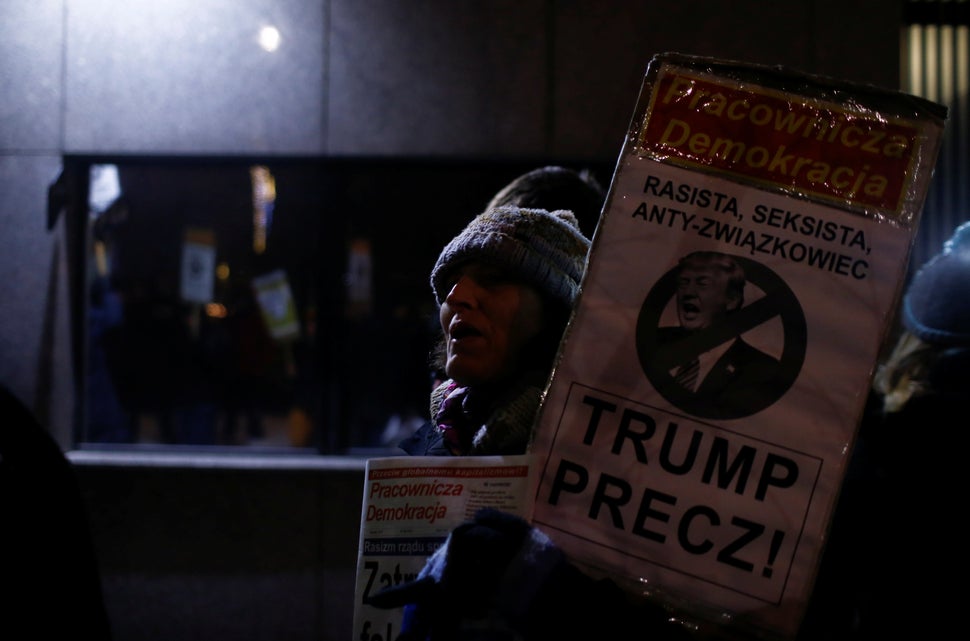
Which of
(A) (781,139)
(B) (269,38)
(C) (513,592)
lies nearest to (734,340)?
(A) (781,139)

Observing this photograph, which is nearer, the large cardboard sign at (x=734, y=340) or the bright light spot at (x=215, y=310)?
the large cardboard sign at (x=734, y=340)

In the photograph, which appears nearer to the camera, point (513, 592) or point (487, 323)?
point (513, 592)

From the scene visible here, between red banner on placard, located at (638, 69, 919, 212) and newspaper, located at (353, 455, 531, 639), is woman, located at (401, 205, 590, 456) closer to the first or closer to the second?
newspaper, located at (353, 455, 531, 639)

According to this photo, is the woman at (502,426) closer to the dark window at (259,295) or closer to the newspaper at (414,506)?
the newspaper at (414,506)

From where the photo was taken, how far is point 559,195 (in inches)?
126

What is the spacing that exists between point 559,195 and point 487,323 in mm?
1337

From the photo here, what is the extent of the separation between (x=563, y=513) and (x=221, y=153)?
14.5 ft

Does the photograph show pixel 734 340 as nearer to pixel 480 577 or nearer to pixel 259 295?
pixel 480 577

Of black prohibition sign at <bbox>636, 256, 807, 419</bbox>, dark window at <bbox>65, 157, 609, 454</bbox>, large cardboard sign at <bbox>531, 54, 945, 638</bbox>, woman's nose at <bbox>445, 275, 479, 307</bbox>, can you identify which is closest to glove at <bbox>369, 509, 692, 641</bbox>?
large cardboard sign at <bbox>531, 54, 945, 638</bbox>

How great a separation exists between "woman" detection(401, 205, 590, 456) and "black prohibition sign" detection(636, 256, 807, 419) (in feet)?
0.93

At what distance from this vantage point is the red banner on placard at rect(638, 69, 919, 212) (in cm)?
178

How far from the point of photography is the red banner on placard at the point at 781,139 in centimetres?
178

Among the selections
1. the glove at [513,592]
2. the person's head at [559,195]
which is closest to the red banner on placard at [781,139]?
the glove at [513,592]

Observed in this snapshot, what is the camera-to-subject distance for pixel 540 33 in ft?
17.9
